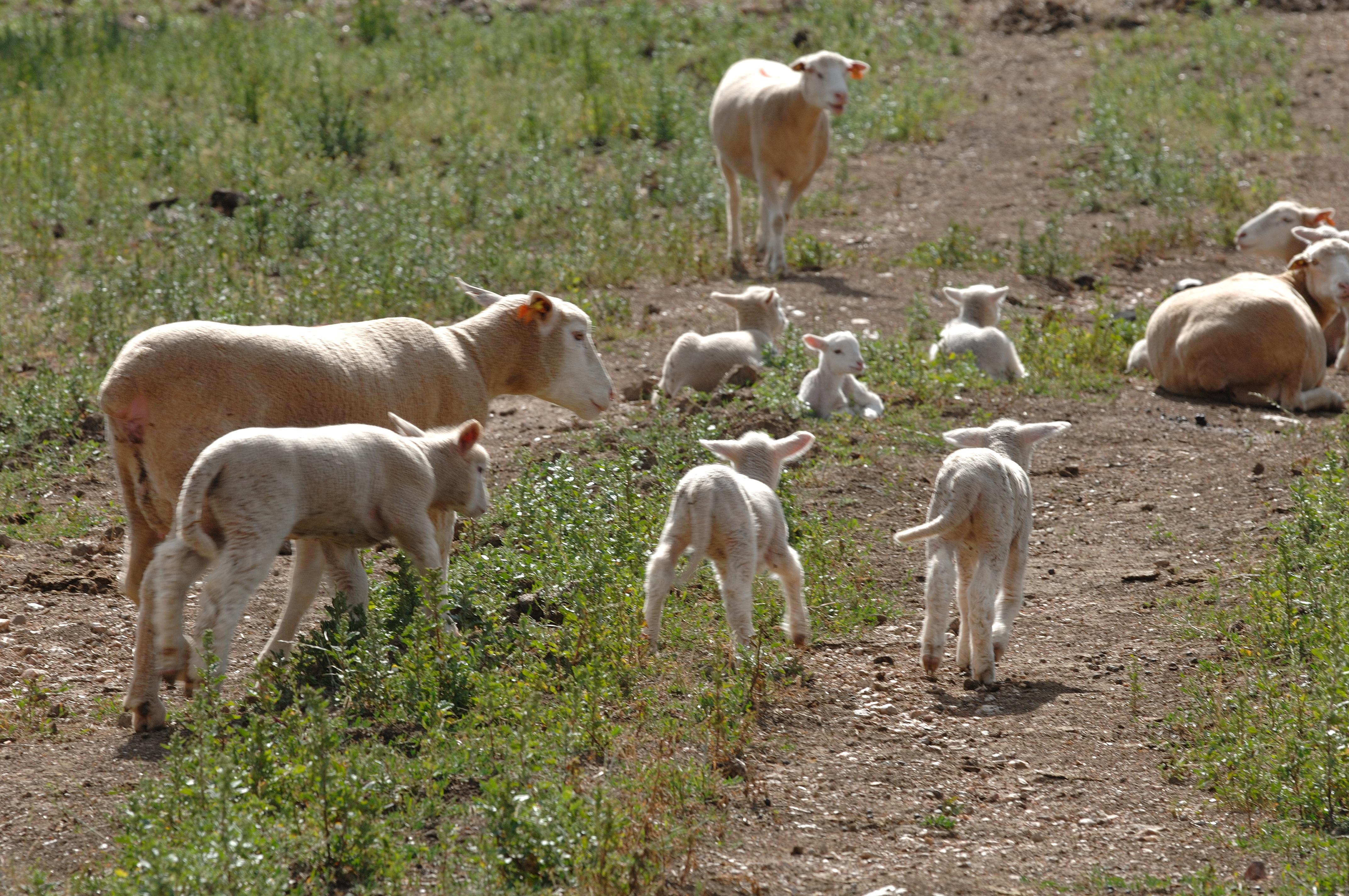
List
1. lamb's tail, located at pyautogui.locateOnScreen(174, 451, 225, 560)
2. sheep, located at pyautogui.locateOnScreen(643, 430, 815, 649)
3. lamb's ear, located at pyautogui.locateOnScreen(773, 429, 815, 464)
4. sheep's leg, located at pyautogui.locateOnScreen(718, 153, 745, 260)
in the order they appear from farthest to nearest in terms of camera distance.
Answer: sheep's leg, located at pyautogui.locateOnScreen(718, 153, 745, 260) < lamb's ear, located at pyautogui.locateOnScreen(773, 429, 815, 464) < sheep, located at pyautogui.locateOnScreen(643, 430, 815, 649) < lamb's tail, located at pyautogui.locateOnScreen(174, 451, 225, 560)

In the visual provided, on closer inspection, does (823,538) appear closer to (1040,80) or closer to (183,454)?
(183,454)

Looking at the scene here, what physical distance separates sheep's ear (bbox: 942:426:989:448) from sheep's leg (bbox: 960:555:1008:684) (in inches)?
34.4

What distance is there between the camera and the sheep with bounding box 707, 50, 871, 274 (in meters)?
13.7

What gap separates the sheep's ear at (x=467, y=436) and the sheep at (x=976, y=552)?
77.2 inches

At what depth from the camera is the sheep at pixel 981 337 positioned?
35.9 ft

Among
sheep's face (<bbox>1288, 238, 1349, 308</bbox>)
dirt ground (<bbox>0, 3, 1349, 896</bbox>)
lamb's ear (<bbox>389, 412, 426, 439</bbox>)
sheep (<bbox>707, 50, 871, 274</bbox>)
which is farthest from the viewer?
sheep (<bbox>707, 50, 871, 274</bbox>)

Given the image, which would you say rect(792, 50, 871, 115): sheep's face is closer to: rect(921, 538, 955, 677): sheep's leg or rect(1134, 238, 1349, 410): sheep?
rect(1134, 238, 1349, 410): sheep

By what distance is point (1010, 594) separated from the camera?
20.9 ft

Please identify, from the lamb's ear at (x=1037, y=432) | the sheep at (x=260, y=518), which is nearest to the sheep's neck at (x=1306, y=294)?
the lamb's ear at (x=1037, y=432)

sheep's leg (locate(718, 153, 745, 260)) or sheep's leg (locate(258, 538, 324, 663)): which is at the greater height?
sheep's leg (locate(718, 153, 745, 260))

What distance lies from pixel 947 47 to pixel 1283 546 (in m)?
16.7

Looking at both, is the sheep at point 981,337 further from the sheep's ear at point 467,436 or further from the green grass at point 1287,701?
the sheep's ear at point 467,436

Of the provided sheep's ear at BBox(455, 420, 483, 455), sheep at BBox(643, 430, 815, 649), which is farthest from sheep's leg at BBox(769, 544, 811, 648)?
sheep's ear at BBox(455, 420, 483, 455)

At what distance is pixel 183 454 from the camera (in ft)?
19.7
